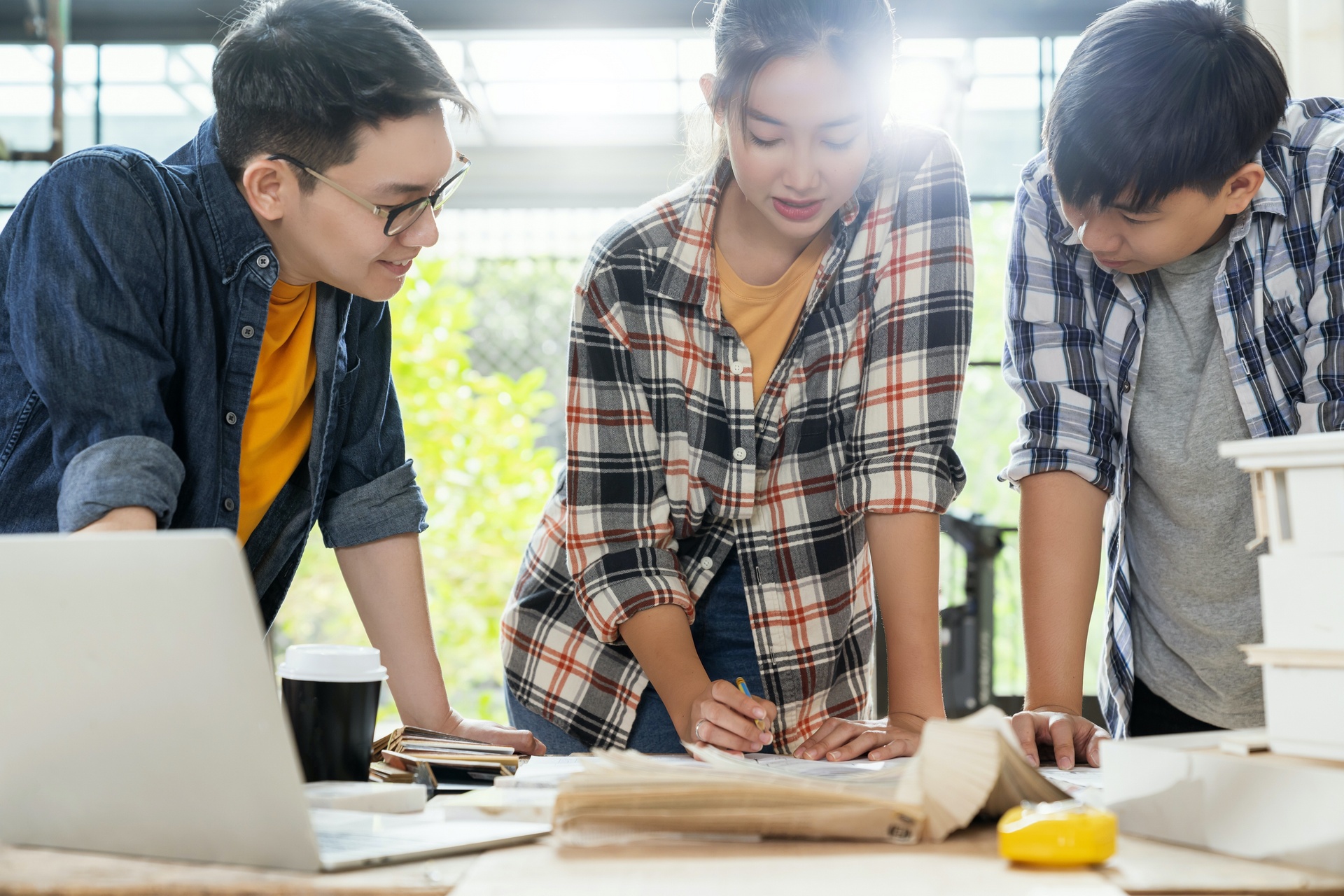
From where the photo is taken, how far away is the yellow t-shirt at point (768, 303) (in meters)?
1.33

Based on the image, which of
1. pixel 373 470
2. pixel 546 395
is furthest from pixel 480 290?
pixel 373 470

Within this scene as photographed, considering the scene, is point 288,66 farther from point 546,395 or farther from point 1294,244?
point 546,395

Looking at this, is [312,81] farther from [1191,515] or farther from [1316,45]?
[1316,45]

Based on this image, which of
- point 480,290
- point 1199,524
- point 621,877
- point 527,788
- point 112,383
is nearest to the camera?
point 621,877

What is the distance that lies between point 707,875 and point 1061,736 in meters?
0.59

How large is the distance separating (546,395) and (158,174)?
2.68 meters

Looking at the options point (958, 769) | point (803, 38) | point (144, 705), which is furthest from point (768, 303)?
point (144, 705)

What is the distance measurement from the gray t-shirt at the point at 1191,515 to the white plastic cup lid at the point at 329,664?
893 mm

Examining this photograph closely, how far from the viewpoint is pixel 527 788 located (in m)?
0.79

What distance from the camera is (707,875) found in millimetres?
558

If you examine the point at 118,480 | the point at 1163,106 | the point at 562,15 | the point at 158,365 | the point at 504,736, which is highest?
the point at 562,15

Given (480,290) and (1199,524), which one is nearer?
(1199,524)

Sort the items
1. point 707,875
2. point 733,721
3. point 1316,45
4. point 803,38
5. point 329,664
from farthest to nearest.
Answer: point 1316,45
point 803,38
point 733,721
point 329,664
point 707,875

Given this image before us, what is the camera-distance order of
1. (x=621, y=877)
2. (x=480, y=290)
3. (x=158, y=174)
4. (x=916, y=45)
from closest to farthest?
1. (x=621, y=877)
2. (x=158, y=174)
3. (x=916, y=45)
4. (x=480, y=290)
